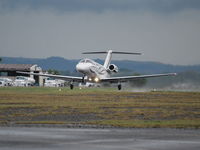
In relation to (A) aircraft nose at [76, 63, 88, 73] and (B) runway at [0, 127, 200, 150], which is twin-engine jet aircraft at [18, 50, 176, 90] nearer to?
(A) aircraft nose at [76, 63, 88, 73]

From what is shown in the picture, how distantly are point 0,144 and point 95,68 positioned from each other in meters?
77.8

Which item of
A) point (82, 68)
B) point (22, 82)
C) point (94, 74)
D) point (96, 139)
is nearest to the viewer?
point (96, 139)

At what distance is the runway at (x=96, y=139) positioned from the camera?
70.2ft

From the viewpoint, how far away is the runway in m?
21.4

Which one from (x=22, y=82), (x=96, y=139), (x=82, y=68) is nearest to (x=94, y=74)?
(x=82, y=68)

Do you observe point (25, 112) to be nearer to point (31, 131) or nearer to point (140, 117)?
point (140, 117)

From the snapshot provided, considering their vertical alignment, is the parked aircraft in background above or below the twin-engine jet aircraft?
above

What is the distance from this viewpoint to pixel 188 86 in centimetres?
9519

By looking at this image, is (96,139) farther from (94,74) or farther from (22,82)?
(22,82)

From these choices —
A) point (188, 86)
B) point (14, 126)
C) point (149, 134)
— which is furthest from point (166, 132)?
point (188, 86)

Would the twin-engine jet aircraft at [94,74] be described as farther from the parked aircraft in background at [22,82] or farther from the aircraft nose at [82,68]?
the parked aircraft in background at [22,82]

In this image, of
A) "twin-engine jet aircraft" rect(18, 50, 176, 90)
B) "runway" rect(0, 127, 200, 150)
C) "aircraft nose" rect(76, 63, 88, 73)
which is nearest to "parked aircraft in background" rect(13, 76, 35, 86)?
"twin-engine jet aircraft" rect(18, 50, 176, 90)

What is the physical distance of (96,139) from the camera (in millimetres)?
24062

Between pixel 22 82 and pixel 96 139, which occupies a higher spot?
pixel 22 82
